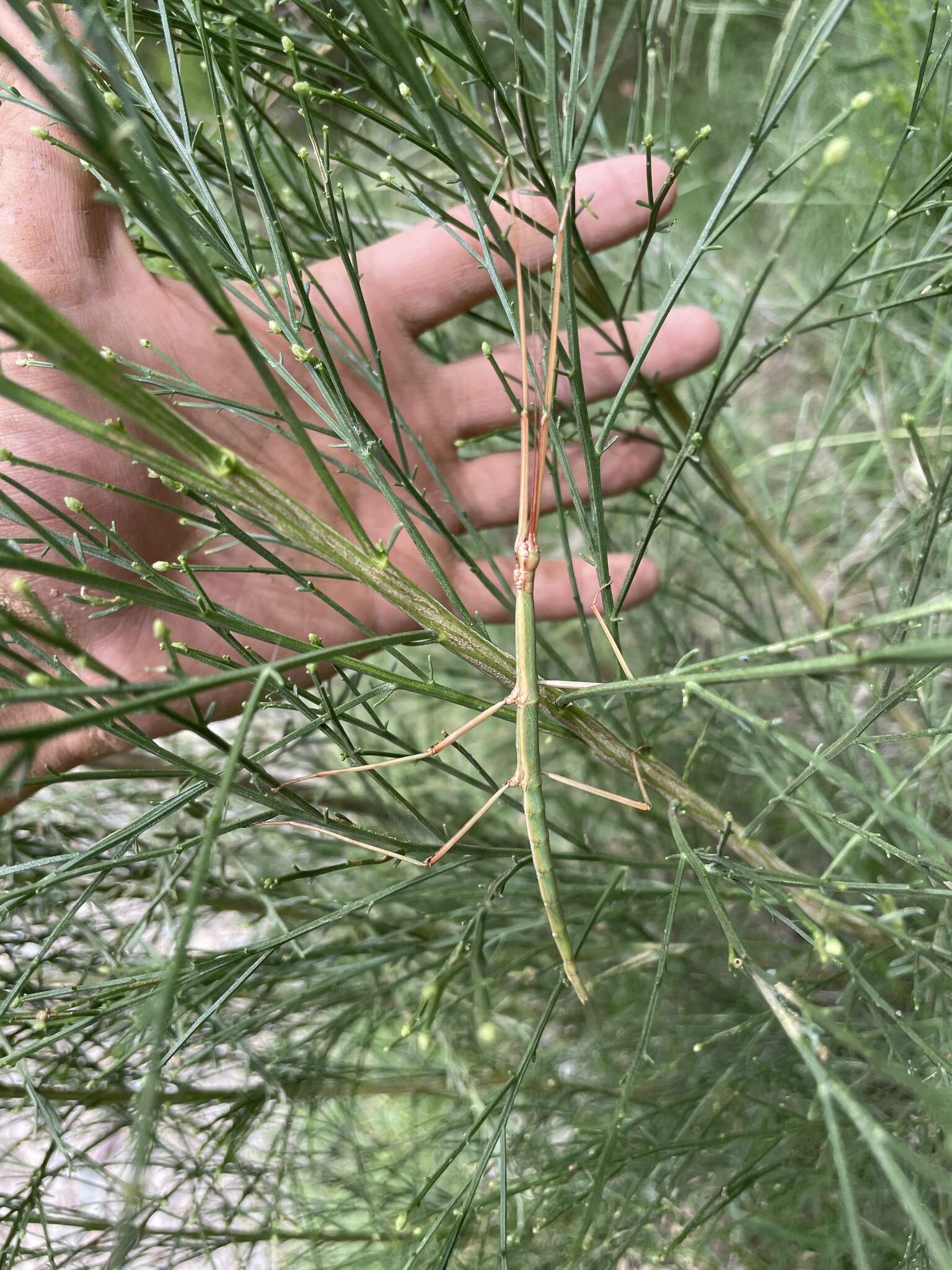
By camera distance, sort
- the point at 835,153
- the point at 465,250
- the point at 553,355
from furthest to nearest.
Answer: the point at 465,250 → the point at 553,355 → the point at 835,153

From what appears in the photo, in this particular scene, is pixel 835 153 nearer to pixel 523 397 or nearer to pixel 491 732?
pixel 523 397

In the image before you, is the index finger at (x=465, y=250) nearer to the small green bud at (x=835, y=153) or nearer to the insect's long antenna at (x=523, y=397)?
the insect's long antenna at (x=523, y=397)

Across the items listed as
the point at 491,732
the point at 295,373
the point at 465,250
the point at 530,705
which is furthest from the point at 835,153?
the point at 491,732

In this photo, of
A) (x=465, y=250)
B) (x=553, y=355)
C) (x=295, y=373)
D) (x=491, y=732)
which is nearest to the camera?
(x=553, y=355)

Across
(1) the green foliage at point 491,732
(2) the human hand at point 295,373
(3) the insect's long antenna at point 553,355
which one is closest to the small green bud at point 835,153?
(1) the green foliage at point 491,732

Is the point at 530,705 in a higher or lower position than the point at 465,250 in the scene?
lower

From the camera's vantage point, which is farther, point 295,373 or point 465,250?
point 295,373

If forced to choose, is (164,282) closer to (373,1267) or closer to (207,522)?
(207,522)
